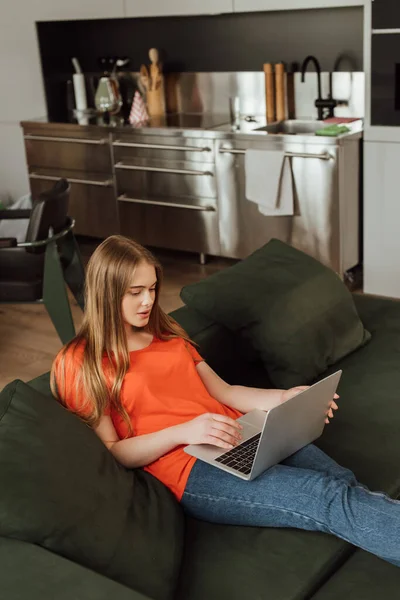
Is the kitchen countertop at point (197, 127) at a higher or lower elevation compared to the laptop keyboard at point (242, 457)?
higher

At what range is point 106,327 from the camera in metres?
1.89

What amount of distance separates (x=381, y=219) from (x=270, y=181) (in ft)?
1.98

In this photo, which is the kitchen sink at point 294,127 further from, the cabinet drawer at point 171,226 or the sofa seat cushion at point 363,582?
the sofa seat cushion at point 363,582

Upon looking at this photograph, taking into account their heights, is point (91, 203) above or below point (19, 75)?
below

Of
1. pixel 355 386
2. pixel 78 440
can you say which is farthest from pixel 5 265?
pixel 78 440

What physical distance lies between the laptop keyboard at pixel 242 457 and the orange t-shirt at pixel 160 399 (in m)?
0.09

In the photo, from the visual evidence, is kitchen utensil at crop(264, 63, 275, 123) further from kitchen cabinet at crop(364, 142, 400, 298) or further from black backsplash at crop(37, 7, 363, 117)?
kitchen cabinet at crop(364, 142, 400, 298)

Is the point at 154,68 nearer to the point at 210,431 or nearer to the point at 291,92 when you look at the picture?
the point at 291,92

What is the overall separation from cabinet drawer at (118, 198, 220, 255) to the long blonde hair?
110 inches

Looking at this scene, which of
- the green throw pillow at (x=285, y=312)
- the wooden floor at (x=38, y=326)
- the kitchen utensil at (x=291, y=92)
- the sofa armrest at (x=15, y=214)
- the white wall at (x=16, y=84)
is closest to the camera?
the green throw pillow at (x=285, y=312)

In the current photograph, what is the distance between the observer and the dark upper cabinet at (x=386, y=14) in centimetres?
377

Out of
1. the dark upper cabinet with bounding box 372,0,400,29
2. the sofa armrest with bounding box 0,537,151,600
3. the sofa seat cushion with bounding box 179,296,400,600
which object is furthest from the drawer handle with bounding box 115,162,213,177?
the sofa armrest with bounding box 0,537,151,600

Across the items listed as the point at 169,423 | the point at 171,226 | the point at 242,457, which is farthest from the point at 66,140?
the point at 242,457

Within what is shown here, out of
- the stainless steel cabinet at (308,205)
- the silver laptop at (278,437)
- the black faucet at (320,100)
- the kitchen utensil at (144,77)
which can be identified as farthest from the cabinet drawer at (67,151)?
the silver laptop at (278,437)
